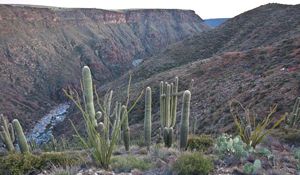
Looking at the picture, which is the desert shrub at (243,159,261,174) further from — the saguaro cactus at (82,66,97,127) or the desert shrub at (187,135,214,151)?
the saguaro cactus at (82,66,97,127)

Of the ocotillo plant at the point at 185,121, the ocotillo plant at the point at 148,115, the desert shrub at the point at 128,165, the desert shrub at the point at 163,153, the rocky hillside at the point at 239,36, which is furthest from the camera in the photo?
→ the rocky hillside at the point at 239,36

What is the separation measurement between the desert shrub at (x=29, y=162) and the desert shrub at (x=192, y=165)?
2.34 m

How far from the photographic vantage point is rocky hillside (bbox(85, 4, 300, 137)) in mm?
21344

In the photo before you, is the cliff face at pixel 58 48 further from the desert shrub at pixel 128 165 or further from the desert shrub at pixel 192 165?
the desert shrub at pixel 192 165

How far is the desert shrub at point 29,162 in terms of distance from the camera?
26.1 feet

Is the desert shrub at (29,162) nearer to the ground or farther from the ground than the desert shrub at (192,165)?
nearer to the ground

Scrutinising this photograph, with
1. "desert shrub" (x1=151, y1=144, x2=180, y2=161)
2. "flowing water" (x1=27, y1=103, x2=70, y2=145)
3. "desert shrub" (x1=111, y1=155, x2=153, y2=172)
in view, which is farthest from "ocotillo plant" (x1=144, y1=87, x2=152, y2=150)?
"flowing water" (x1=27, y1=103, x2=70, y2=145)

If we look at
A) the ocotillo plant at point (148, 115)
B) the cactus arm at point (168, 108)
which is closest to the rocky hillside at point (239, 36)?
the cactus arm at point (168, 108)

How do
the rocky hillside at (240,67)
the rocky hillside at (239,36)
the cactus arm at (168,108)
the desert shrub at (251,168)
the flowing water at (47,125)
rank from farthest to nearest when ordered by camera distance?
1. the rocky hillside at (239,36)
2. the flowing water at (47,125)
3. the rocky hillside at (240,67)
4. the cactus arm at (168,108)
5. the desert shrub at (251,168)

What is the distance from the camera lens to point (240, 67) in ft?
109

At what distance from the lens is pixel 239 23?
63.3 metres

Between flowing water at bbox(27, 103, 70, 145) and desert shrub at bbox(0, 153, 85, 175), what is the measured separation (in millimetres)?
34291

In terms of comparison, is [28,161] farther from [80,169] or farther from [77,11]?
[77,11]

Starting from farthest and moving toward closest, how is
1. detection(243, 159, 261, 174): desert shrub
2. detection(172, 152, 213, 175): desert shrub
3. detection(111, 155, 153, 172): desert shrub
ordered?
detection(111, 155, 153, 172): desert shrub → detection(243, 159, 261, 174): desert shrub → detection(172, 152, 213, 175): desert shrub
